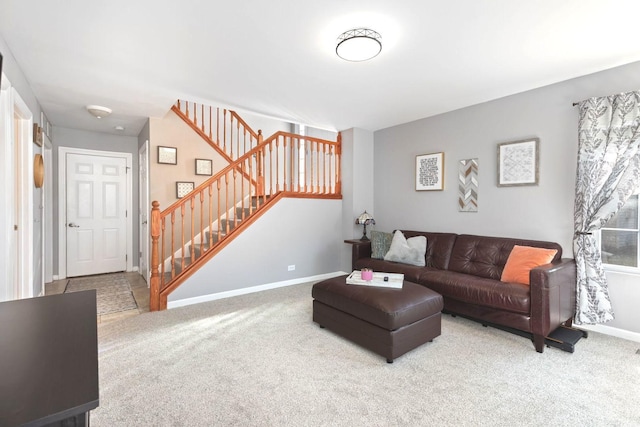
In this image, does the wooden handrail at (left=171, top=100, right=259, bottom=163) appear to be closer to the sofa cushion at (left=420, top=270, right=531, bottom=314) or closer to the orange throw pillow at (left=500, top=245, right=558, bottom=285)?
the sofa cushion at (left=420, top=270, right=531, bottom=314)

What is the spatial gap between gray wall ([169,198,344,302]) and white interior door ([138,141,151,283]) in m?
1.39

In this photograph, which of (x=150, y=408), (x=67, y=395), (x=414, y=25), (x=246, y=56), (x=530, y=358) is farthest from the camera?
(x=246, y=56)

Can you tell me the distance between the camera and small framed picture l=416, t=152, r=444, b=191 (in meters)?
4.32

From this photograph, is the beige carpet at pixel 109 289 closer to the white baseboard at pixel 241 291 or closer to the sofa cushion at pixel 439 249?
the white baseboard at pixel 241 291

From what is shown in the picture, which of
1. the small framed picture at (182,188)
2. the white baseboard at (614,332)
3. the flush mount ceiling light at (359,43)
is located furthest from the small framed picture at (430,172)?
the small framed picture at (182,188)

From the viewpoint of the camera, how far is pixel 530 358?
2.49 meters

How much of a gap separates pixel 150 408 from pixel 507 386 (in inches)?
89.2

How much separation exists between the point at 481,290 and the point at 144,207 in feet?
15.9

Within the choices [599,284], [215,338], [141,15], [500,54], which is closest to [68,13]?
[141,15]

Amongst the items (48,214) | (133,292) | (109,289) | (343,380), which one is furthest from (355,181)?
(48,214)

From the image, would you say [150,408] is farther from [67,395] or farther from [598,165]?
[598,165]

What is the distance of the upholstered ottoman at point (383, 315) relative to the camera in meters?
2.39

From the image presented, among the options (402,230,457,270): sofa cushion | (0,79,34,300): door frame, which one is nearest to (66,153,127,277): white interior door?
(0,79,34,300): door frame

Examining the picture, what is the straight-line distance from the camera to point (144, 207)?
501 centimetres
